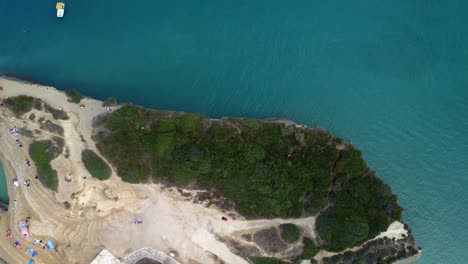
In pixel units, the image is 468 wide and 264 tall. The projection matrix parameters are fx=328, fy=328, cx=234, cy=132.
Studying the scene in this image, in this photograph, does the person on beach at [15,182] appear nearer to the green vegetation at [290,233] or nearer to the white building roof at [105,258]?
the white building roof at [105,258]

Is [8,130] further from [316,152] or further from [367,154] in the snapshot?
[367,154]

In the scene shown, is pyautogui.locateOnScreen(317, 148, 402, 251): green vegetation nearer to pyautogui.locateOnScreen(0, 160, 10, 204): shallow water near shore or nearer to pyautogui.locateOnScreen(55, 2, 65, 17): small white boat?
pyautogui.locateOnScreen(0, 160, 10, 204): shallow water near shore

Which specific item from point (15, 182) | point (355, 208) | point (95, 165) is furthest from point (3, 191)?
point (355, 208)

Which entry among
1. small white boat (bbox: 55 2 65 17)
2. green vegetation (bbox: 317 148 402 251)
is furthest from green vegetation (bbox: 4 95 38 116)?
green vegetation (bbox: 317 148 402 251)

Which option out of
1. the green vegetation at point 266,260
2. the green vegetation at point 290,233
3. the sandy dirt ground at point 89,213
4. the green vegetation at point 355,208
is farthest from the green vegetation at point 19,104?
the green vegetation at point 355,208

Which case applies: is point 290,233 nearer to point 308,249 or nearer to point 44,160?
point 308,249

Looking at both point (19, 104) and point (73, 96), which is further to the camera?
point (73, 96)

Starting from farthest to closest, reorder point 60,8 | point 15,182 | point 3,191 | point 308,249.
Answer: point 60,8 → point 3,191 → point 15,182 → point 308,249
